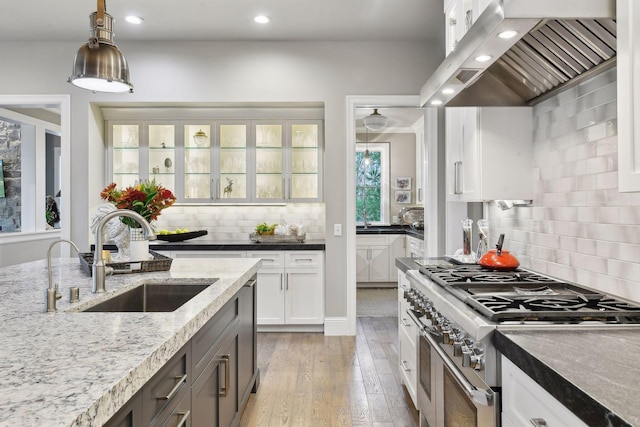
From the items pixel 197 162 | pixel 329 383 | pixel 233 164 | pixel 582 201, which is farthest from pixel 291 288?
pixel 582 201

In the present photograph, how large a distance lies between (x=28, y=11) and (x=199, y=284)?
126 inches

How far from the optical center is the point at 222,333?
1902mm

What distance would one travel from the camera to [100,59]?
1.98 meters

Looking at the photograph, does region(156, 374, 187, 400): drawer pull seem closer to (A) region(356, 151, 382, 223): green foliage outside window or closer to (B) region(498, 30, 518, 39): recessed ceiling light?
(B) region(498, 30, 518, 39): recessed ceiling light

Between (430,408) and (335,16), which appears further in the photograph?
(335,16)

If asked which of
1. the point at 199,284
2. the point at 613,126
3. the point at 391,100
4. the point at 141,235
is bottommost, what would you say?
the point at 199,284

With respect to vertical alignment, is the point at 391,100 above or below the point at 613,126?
above

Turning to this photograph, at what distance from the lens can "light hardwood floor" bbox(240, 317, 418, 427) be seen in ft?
8.24

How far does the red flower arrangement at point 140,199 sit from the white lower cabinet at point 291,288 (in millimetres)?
1848

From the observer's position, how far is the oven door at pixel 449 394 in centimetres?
129

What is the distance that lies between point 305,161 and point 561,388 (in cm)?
389

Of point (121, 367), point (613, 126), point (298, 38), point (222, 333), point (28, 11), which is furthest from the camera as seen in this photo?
point (298, 38)

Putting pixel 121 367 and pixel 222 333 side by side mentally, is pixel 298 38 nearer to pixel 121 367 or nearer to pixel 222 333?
pixel 222 333

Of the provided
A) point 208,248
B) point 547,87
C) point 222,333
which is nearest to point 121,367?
point 222,333
